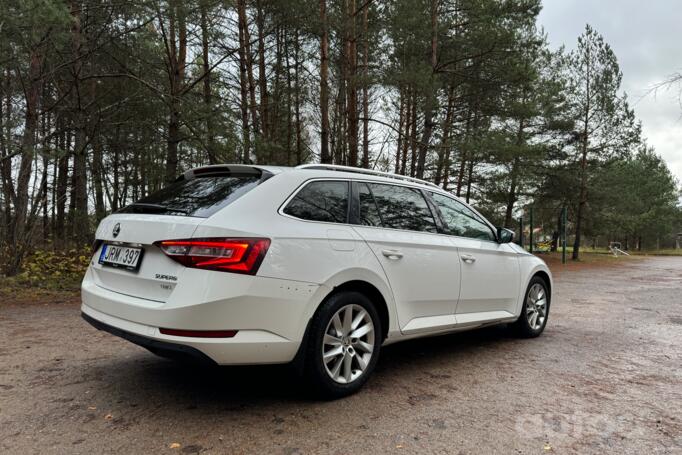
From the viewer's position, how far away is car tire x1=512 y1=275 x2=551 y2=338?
17.9 ft

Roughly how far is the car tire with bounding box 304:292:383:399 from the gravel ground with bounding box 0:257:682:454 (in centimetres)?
14

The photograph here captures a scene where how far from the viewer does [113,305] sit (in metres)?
3.17

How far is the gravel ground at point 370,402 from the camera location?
273cm

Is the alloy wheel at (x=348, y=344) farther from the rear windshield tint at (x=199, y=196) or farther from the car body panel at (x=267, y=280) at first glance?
the rear windshield tint at (x=199, y=196)

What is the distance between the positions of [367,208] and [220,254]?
1.42 metres

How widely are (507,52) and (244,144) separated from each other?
368 inches

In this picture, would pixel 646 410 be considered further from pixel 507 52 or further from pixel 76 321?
pixel 507 52

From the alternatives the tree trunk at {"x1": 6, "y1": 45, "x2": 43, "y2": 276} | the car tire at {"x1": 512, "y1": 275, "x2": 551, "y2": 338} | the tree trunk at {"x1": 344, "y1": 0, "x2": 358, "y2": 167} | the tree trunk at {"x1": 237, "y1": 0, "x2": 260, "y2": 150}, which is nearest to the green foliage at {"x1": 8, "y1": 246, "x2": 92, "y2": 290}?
the tree trunk at {"x1": 6, "y1": 45, "x2": 43, "y2": 276}

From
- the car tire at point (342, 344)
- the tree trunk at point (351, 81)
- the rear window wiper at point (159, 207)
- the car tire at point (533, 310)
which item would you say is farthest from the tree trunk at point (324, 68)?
the car tire at point (342, 344)

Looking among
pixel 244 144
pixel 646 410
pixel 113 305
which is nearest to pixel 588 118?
pixel 244 144

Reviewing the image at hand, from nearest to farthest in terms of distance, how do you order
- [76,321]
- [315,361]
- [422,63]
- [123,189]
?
[315,361] < [76,321] < [422,63] < [123,189]

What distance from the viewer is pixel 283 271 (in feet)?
9.72

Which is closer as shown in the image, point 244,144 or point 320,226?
point 320,226

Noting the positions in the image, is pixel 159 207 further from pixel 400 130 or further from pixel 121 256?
pixel 400 130
